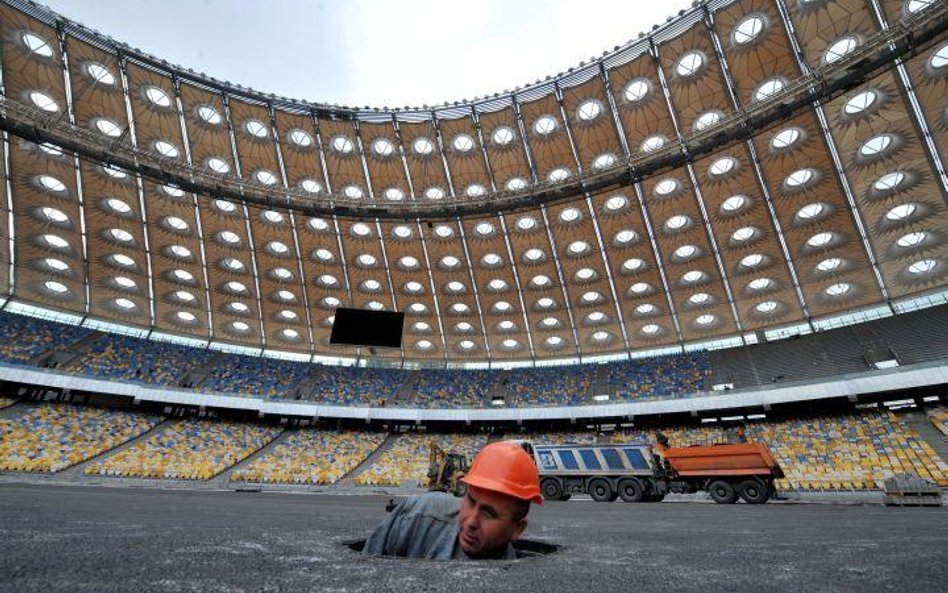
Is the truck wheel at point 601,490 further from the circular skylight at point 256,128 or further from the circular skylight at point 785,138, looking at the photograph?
the circular skylight at point 256,128

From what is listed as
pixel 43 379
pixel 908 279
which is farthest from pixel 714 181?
pixel 43 379

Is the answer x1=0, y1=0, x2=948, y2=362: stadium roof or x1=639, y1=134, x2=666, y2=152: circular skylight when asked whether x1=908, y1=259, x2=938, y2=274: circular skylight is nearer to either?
x1=0, y1=0, x2=948, y2=362: stadium roof

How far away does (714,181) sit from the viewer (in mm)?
28500

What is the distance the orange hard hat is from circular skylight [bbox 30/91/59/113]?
35865 millimetres

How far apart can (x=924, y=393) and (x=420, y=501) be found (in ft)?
130

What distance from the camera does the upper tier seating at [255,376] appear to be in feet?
132

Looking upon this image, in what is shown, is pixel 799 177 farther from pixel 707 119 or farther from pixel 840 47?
pixel 840 47

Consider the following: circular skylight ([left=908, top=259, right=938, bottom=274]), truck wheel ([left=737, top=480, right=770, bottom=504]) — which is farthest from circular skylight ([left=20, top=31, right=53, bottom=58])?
circular skylight ([left=908, top=259, right=938, bottom=274])

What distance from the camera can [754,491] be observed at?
54.1 feet

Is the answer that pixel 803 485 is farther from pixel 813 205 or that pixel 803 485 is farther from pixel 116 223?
pixel 116 223

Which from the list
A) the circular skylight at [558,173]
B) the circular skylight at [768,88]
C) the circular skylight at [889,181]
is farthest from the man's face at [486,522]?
the circular skylight at [889,181]

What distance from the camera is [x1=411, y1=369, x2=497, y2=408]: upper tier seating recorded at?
142 ft

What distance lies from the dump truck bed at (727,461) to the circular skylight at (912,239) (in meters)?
21.2

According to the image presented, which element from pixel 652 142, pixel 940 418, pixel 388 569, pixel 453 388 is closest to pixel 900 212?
pixel 940 418
